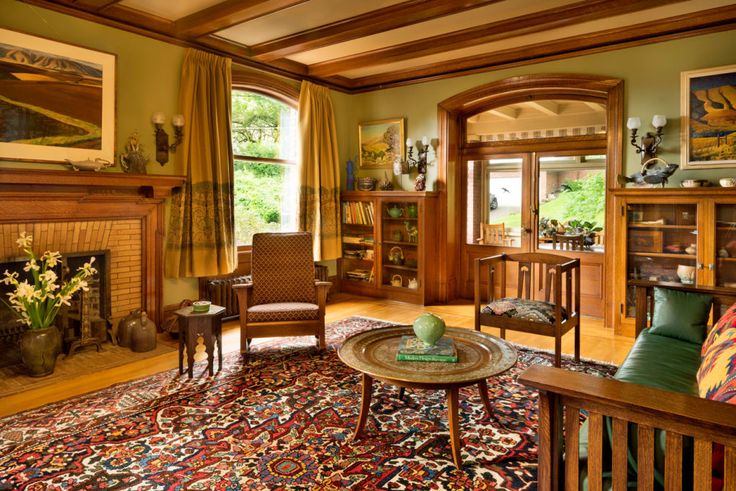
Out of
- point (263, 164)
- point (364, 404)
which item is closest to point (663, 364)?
point (364, 404)

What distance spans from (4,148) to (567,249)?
5.34m

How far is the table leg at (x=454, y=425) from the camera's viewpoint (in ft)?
7.70

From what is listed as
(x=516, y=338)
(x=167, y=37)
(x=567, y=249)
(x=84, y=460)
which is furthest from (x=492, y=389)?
(x=167, y=37)

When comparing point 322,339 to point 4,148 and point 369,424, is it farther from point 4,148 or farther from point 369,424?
point 4,148

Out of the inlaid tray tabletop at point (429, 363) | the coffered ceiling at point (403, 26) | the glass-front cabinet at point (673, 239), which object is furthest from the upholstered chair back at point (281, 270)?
the glass-front cabinet at point (673, 239)

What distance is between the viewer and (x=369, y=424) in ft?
9.09

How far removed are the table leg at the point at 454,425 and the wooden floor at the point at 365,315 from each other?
2.11 metres

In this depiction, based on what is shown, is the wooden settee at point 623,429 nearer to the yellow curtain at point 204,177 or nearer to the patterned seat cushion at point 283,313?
the patterned seat cushion at point 283,313

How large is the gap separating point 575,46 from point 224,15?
3.36 metres

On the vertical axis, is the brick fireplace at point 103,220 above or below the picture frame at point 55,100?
below

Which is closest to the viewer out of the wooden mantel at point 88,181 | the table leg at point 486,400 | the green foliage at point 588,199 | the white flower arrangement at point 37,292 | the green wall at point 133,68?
the table leg at point 486,400

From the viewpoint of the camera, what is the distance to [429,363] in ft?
8.40

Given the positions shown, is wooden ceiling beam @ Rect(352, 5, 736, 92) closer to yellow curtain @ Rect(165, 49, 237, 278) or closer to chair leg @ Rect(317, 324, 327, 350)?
yellow curtain @ Rect(165, 49, 237, 278)

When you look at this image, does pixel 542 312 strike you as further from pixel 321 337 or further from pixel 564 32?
pixel 564 32
